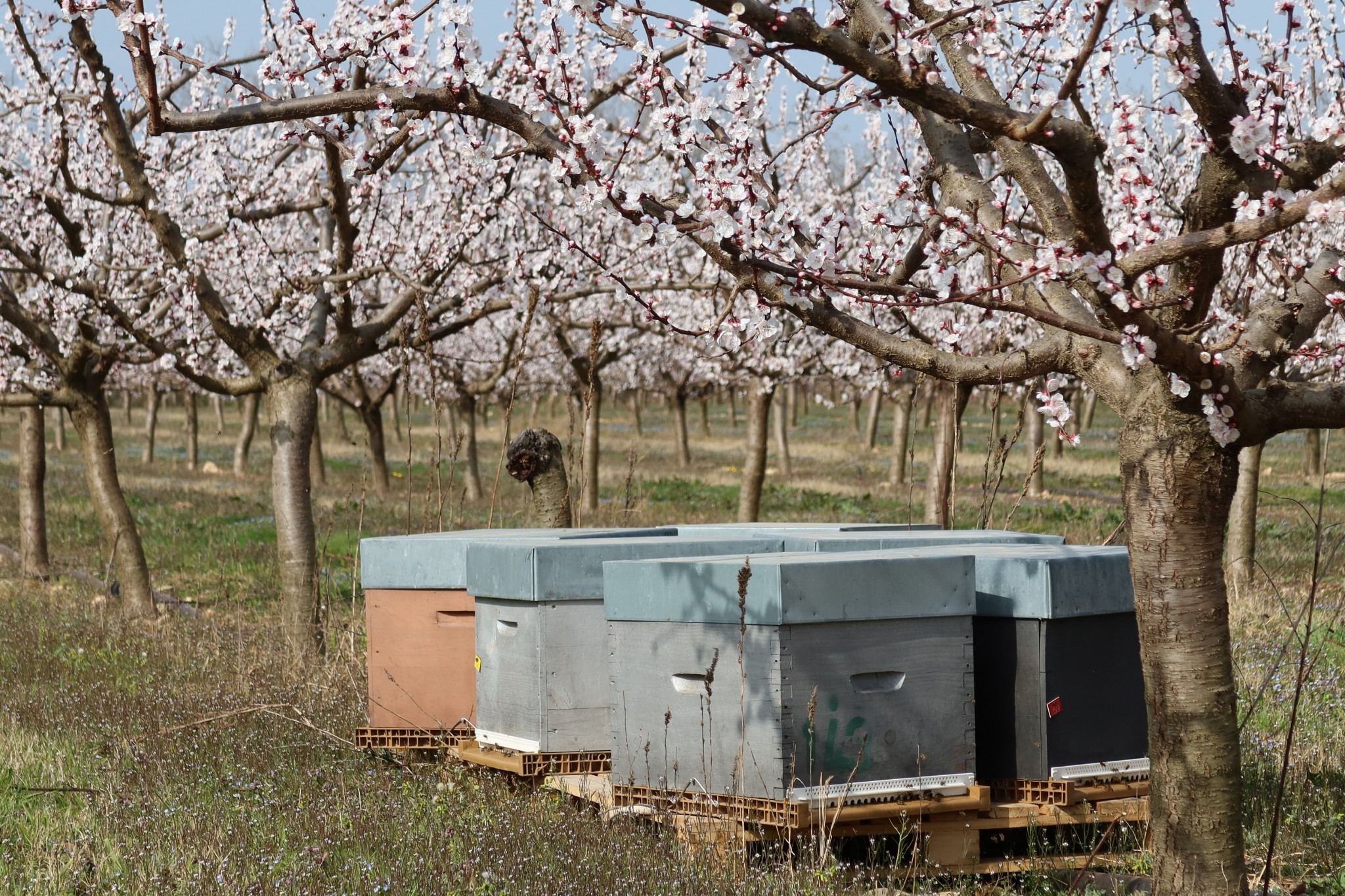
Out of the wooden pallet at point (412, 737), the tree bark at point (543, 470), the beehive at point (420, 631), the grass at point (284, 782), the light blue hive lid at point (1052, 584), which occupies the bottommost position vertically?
the grass at point (284, 782)

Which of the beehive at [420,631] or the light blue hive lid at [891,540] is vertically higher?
the light blue hive lid at [891,540]

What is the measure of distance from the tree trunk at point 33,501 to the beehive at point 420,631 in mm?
8976

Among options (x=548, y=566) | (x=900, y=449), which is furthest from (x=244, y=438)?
(x=548, y=566)

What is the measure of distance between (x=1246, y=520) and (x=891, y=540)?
303 inches

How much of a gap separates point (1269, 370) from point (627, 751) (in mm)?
2830

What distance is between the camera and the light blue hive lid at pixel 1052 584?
15.8ft

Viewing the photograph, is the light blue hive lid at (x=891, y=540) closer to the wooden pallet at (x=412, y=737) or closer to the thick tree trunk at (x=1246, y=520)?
the wooden pallet at (x=412, y=737)

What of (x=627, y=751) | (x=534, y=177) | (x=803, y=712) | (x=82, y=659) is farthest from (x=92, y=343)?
(x=803, y=712)

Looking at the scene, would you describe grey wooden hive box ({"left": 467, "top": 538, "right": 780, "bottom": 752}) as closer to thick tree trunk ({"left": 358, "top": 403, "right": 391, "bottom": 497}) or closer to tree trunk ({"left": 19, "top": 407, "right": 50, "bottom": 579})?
tree trunk ({"left": 19, "top": 407, "right": 50, "bottom": 579})

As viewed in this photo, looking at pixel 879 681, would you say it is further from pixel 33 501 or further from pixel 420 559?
pixel 33 501

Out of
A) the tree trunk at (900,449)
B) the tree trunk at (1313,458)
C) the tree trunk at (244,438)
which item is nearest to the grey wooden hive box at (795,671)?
the tree trunk at (900,449)

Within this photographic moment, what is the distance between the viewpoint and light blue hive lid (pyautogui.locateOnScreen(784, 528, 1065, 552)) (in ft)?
20.2

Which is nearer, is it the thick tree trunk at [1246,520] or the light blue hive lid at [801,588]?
the light blue hive lid at [801,588]

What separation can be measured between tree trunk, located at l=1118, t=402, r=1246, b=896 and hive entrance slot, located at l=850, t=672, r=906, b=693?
99cm
